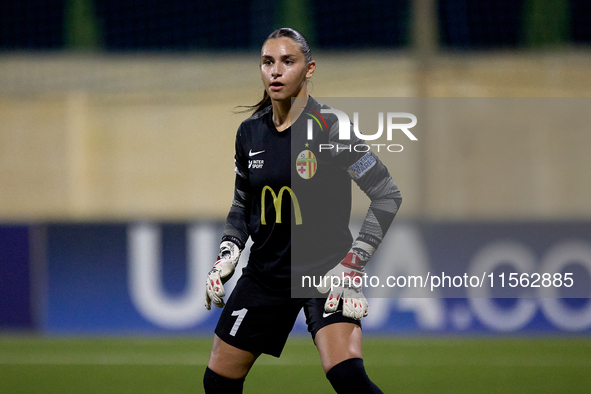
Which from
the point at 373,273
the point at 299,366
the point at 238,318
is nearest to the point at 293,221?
the point at 238,318

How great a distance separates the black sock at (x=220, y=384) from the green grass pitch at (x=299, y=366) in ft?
8.60

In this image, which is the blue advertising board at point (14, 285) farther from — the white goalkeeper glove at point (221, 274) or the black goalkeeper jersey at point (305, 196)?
the black goalkeeper jersey at point (305, 196)

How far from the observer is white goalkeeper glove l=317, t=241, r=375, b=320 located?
3287mm

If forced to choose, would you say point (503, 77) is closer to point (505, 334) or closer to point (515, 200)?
point (515, 200)

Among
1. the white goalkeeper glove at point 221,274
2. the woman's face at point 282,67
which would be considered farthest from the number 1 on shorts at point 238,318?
the woman's face at point 282,67

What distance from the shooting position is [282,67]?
3.40 m

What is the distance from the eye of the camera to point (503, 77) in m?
13.9

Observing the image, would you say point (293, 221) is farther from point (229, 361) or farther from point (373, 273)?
point (373, 273)

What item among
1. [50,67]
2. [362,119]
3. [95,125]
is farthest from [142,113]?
[362,119]

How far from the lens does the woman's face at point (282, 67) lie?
3.40m

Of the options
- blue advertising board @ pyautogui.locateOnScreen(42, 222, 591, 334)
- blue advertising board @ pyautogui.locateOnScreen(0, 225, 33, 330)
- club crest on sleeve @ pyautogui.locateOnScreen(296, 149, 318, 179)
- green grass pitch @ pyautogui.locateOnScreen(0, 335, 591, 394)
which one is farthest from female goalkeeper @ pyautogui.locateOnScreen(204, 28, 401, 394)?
blue advertising board @ pyautogui.locateOnScreen(0, 225, 33, 330)

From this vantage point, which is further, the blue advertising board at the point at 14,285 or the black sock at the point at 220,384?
the blue advertising board at the point at 14,285

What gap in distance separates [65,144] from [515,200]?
28.6ft

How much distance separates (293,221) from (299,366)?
422cm
